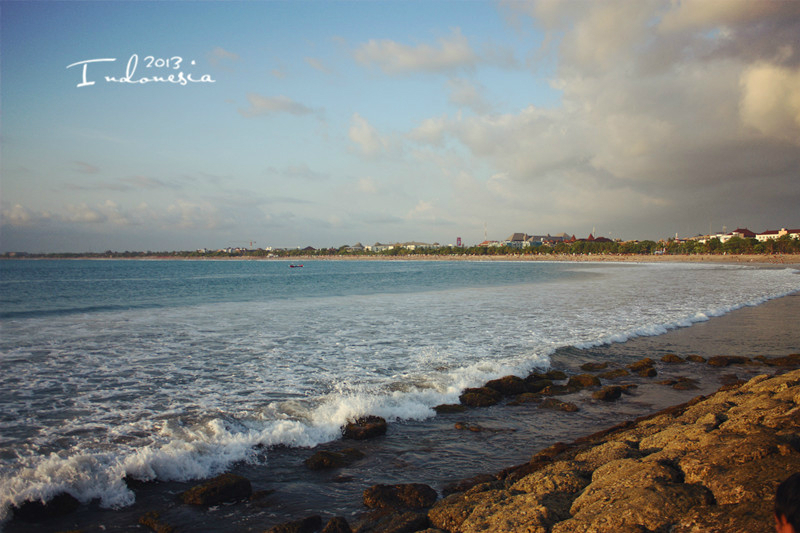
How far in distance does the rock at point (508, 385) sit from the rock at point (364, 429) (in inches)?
135

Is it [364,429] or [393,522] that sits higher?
[393,522]

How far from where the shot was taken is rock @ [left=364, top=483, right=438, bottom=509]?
5.95 meters

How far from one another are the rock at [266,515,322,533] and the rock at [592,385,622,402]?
296 inches

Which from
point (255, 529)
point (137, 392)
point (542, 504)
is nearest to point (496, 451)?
point (542, 504)

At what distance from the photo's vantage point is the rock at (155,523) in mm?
5613

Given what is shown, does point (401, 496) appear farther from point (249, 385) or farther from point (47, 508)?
point (249, 385)

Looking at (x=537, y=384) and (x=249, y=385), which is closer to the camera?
(x=537, y=384)

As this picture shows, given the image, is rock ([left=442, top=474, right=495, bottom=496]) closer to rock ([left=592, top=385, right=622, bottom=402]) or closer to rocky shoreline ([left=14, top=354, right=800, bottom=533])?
rocky shoreline ([left=14, top=354, right=800, bottom=533])

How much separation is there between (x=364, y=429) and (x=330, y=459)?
1366 millimetres

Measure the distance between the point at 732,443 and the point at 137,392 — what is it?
41.1ft

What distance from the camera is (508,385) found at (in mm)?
11227

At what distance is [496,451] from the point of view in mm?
7684

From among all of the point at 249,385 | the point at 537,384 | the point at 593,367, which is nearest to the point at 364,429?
the point at 249,385

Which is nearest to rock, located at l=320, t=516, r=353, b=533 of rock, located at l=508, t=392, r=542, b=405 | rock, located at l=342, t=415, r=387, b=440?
rock, located at l=342, t=415, r=387, b=440
